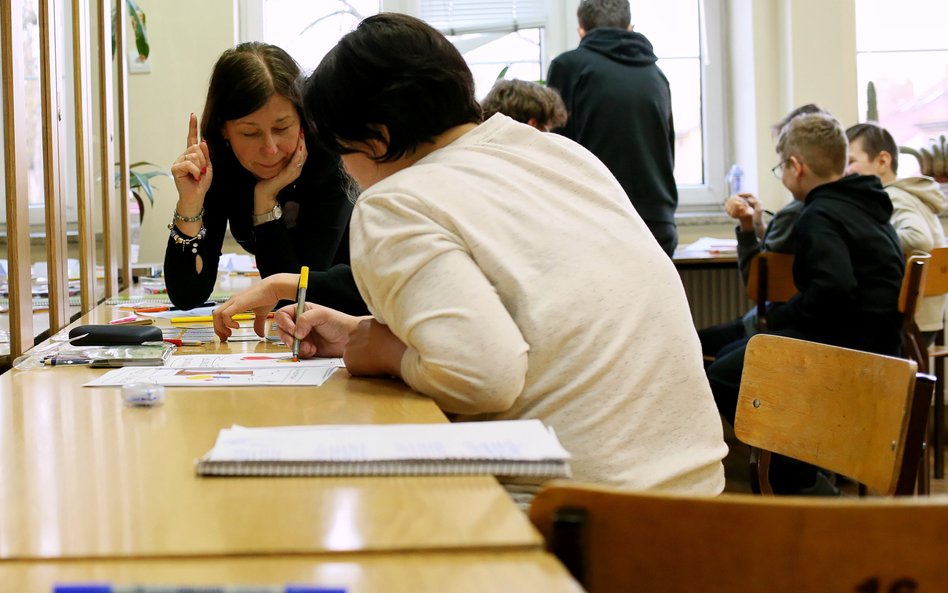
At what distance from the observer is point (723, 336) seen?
3715 mm

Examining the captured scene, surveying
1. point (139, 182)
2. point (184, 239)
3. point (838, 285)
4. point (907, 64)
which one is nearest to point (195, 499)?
point (184, 239)

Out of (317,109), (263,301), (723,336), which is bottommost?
(723,336)

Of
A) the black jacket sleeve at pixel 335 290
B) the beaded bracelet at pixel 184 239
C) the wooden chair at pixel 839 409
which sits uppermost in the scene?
the beaded bracelet at pixel 184 239

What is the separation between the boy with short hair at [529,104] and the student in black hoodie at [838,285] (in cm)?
80

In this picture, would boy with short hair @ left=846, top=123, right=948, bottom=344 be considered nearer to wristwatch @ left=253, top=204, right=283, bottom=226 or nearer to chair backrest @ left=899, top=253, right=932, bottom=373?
chair backrest @ left=899, top=253, right=932, bottom=373

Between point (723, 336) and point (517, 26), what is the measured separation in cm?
192

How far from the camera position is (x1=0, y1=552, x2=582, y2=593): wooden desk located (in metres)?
0.54

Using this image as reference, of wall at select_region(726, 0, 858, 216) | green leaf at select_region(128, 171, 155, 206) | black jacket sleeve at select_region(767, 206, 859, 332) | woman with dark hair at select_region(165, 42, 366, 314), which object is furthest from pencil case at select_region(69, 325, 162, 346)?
wall at select_region(726, 0, 858, 216)

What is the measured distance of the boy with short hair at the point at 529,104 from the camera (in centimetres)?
285

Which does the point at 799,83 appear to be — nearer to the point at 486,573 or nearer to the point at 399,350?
the point at 399,350

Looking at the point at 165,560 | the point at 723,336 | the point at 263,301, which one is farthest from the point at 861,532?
the point at 723,336

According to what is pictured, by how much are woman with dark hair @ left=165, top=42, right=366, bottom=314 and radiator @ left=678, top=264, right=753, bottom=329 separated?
2.67m

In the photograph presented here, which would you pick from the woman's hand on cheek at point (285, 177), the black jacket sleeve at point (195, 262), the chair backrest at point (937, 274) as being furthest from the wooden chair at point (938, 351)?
the black jacket sleeve at point (195, 262)

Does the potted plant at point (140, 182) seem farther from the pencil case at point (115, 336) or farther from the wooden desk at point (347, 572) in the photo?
the wooden desk at point (347, 572)
